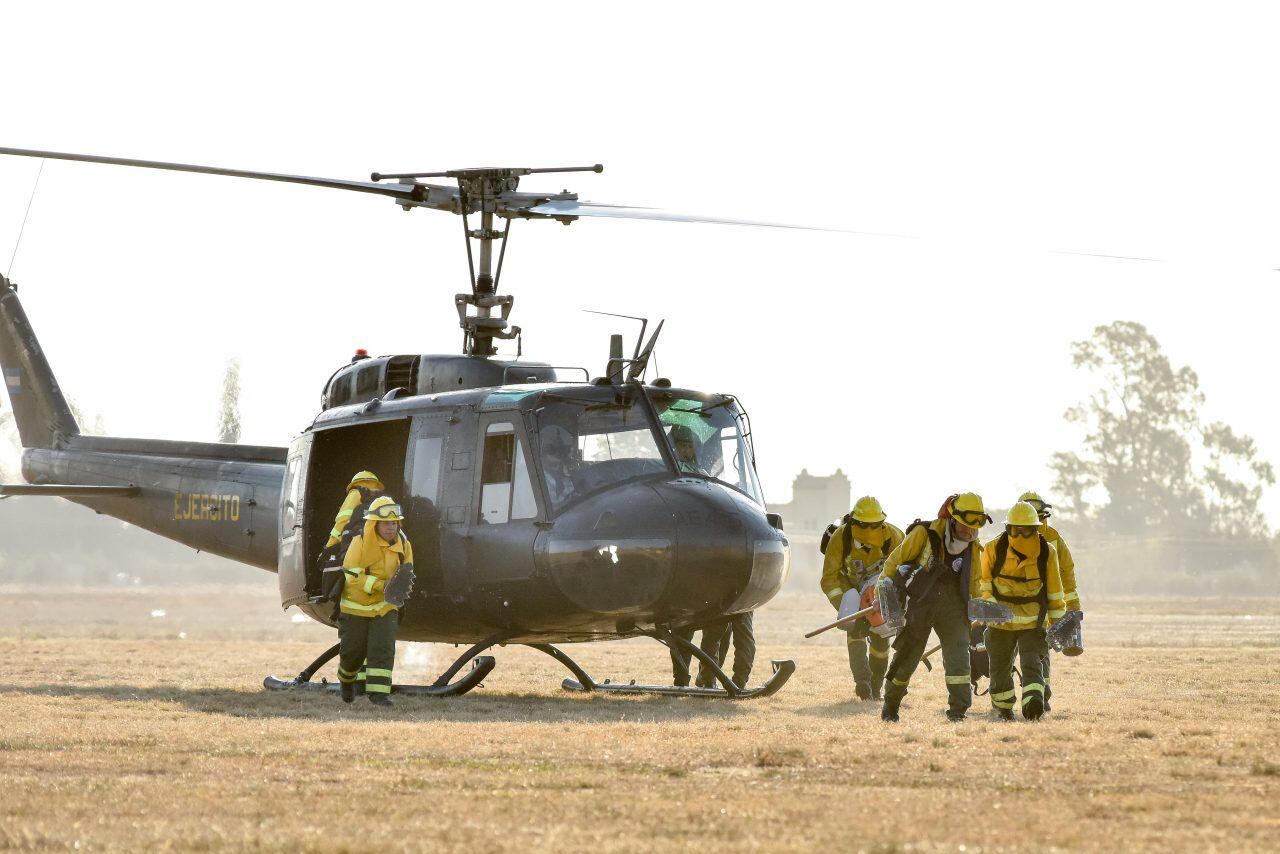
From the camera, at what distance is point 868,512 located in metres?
14.3

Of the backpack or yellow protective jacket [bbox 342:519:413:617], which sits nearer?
yellow protective jacket [bbox 342:519:413:617]

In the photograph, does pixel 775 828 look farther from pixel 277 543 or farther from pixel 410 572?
pixel 277 543

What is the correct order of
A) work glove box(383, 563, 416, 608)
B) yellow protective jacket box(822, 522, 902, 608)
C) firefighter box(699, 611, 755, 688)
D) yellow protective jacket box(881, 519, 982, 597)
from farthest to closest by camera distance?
1. firefighter box(699, 611, 755, 688)
2. yellow protective jacket box(822, 522, 902, 608)
3. work glove box(383, 563, 416, 608)
4. yellow protective jacket box(881, 519, 982, 597)

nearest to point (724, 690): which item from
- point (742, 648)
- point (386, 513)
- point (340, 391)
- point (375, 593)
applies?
point (742, 648)

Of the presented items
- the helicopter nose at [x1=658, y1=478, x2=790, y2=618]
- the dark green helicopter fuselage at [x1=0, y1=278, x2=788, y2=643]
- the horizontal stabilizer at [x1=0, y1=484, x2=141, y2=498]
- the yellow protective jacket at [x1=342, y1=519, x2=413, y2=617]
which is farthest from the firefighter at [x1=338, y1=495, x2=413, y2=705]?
the horizontal stabilizer at [x1=0, y1=484, x2=141, y2=498]

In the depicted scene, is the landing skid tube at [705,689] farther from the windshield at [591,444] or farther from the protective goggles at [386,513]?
the protective goggles at [386,513]

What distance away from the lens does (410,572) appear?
12977 millimetres

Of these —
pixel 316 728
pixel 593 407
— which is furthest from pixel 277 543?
pixel 316 728

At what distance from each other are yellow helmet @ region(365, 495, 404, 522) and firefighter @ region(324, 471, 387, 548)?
18.1 inches

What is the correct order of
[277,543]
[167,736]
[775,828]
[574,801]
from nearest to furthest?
[775,828] → [574,801] → [167,736] → [277,543]

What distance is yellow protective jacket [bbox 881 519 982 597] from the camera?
12.1 m

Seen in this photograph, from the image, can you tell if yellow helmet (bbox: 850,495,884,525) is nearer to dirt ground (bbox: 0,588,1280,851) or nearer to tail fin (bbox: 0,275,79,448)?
dirt ground (bbox: 0,588,1280,851)

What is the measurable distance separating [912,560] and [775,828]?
5832 mm

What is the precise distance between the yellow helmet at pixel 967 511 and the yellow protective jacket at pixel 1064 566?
1.90ft
